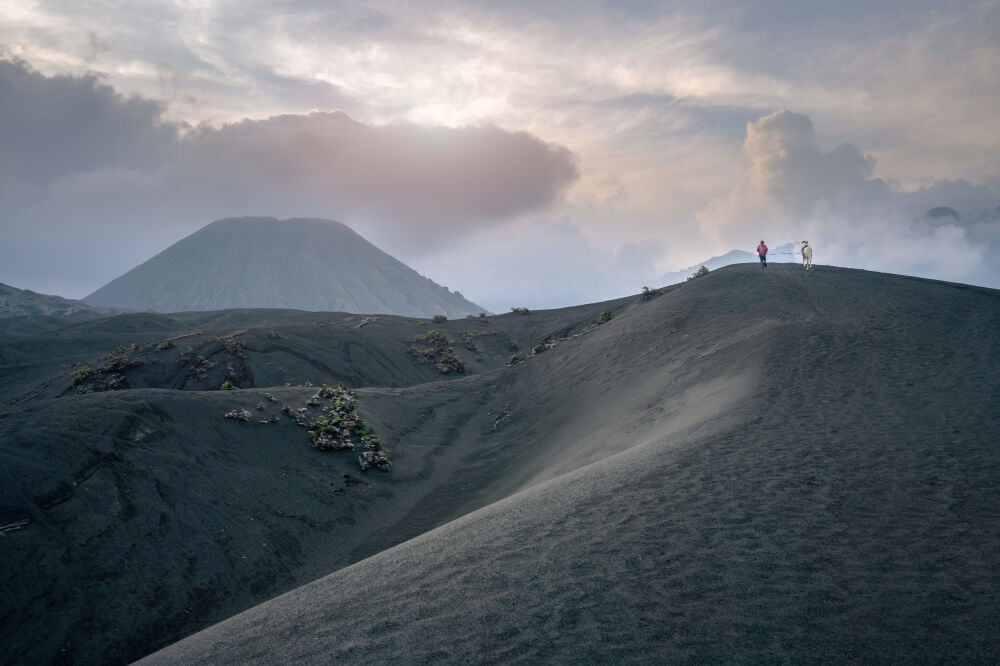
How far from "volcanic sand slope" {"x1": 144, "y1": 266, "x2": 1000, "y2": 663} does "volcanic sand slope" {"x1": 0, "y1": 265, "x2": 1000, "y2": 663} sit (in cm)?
4

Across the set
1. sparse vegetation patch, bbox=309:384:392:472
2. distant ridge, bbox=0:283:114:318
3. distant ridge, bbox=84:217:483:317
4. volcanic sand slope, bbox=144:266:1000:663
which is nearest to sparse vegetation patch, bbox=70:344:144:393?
sparse vegetation patch, bbox=309:384:392:472

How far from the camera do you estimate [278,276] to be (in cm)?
15950

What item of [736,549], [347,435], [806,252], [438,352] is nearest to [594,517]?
[736,549]

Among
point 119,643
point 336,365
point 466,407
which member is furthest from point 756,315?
point 336,365

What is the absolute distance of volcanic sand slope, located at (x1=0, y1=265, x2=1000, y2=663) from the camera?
5066mm

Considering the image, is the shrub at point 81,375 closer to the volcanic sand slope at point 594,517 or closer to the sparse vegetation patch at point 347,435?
the volcanic sand slope at point 594,517

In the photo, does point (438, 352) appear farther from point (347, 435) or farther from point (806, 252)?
point (806, 252)

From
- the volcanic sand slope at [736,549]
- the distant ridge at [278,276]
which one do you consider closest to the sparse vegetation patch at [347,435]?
the volcanic sand slope at [736,549]

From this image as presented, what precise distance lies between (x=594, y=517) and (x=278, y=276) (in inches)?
6652

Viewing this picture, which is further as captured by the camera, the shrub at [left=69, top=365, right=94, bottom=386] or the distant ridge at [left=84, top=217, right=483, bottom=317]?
the distant ridge at [left=84, top=217, right=483, bottom=317]

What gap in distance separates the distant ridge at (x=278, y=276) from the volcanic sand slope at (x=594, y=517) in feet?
445

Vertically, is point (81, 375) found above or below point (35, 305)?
below

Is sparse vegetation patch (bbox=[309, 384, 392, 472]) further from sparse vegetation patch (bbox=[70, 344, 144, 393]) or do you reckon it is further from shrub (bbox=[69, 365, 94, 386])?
shrub (bbox=[69, 365, 94, 386])

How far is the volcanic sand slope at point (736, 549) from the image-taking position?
15.6ft
